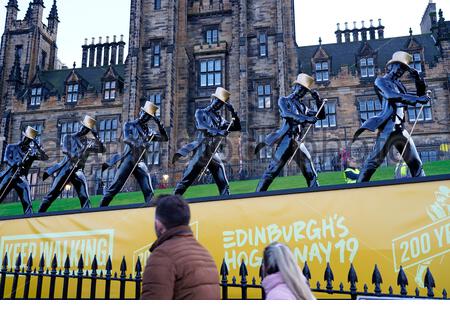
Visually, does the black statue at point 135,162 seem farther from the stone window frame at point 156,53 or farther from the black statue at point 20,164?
the stone window frame at point 156,53

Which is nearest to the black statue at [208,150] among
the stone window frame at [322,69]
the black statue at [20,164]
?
the black statue at [20,164]

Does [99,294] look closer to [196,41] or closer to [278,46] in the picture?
[278,46]

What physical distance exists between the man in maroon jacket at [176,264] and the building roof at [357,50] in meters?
30.2

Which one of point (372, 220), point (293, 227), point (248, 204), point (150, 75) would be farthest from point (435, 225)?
point (150, 75)

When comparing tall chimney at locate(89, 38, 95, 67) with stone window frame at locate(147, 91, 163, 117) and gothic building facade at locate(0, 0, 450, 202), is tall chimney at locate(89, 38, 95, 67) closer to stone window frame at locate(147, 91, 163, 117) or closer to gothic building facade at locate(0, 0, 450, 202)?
gothic building facade at locate(0, 0, 450, 202)

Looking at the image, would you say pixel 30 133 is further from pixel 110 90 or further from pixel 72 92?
pixel 72 92

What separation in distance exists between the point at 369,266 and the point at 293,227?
124 centimetres

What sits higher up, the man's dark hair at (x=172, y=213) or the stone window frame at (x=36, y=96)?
the stone window frame at (x=36, y=96)

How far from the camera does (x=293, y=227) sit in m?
6.80

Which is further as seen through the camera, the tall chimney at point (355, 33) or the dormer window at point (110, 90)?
the tall chimney at point (355, 33)

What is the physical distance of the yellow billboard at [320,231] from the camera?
6.12m

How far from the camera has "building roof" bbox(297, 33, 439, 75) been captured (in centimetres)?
3198

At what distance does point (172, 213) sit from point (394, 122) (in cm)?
664

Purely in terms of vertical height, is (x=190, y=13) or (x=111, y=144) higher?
(x=190, y=13)
